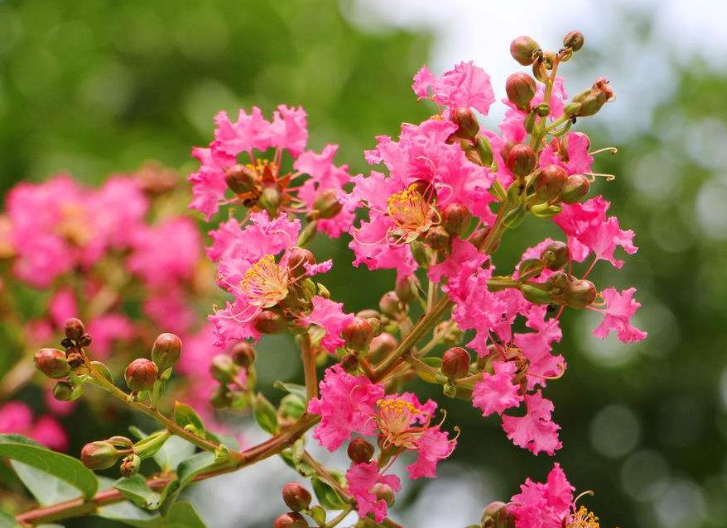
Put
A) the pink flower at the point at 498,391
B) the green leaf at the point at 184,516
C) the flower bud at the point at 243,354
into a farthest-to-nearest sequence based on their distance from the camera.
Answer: the flower bud at the point at 243,354, the green leaf at the point at 184,516, the pink flower at the point at 498,391

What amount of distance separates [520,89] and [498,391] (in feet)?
0.88

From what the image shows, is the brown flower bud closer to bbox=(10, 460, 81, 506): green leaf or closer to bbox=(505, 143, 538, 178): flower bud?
bbox=(505, 143, 538, 178): flower bud

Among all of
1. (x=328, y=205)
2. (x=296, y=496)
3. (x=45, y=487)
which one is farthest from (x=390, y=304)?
(x=45, y=487)

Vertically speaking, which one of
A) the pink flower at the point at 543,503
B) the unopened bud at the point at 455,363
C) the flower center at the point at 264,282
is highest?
the flower center at the point at 264,282

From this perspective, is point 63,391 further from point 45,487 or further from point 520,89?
point 520,89

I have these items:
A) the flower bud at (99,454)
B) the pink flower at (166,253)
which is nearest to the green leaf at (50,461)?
the flower bud at (99,454)

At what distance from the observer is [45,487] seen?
1.02 metres

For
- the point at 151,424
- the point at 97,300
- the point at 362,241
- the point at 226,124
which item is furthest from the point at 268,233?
the point at 151,424

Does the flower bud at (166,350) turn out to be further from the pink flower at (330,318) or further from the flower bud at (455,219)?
the flower bud at (455,219)

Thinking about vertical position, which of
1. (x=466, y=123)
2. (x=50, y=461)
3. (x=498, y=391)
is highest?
(x=466, y=123)

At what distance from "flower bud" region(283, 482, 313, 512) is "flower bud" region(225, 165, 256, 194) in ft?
0.99

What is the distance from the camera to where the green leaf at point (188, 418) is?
844mm

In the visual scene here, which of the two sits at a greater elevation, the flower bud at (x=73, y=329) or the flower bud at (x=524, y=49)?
the flower bud at (x=524, y=49)

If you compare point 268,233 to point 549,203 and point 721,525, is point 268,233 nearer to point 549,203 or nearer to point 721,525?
point 549,203
